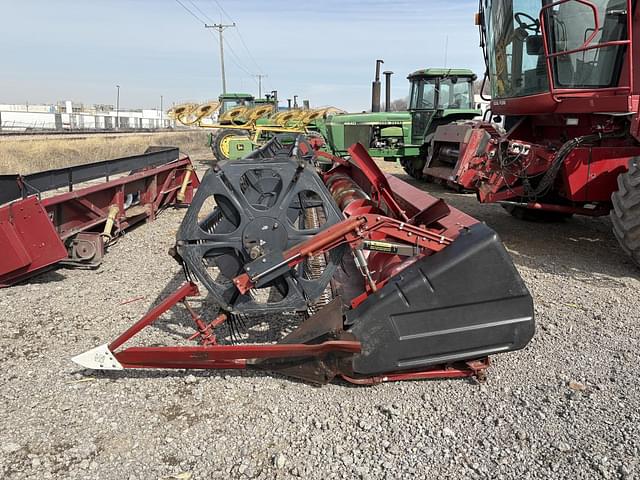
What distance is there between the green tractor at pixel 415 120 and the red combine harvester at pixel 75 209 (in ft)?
18.1

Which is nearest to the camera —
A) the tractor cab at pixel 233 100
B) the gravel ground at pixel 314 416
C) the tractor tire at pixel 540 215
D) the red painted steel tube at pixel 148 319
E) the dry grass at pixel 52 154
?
the gravel ground at pixel 314 416

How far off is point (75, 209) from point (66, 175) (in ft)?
1.13

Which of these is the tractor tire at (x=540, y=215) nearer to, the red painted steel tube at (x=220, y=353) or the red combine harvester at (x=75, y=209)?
the red combine harvester at (x=75, y=209)

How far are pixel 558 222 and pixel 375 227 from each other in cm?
488

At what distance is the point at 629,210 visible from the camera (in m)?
4.12

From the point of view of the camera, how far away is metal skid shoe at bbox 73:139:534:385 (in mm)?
2393

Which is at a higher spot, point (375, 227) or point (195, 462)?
point (375, 227)

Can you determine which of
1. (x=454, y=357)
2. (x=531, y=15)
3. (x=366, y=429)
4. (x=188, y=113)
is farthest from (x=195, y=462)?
(x=188, y=113)

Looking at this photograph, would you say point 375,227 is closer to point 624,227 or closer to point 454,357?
point 454,357

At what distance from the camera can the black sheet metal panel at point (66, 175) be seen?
4008mm

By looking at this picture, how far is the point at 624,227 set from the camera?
4.16 m

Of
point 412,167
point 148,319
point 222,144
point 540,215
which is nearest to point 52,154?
point 222,144

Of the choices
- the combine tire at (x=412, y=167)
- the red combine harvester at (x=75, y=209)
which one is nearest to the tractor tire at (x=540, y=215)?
the red combine harvester at (x=75, y=209)

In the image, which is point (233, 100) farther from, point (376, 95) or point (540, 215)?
point (540, 215)
